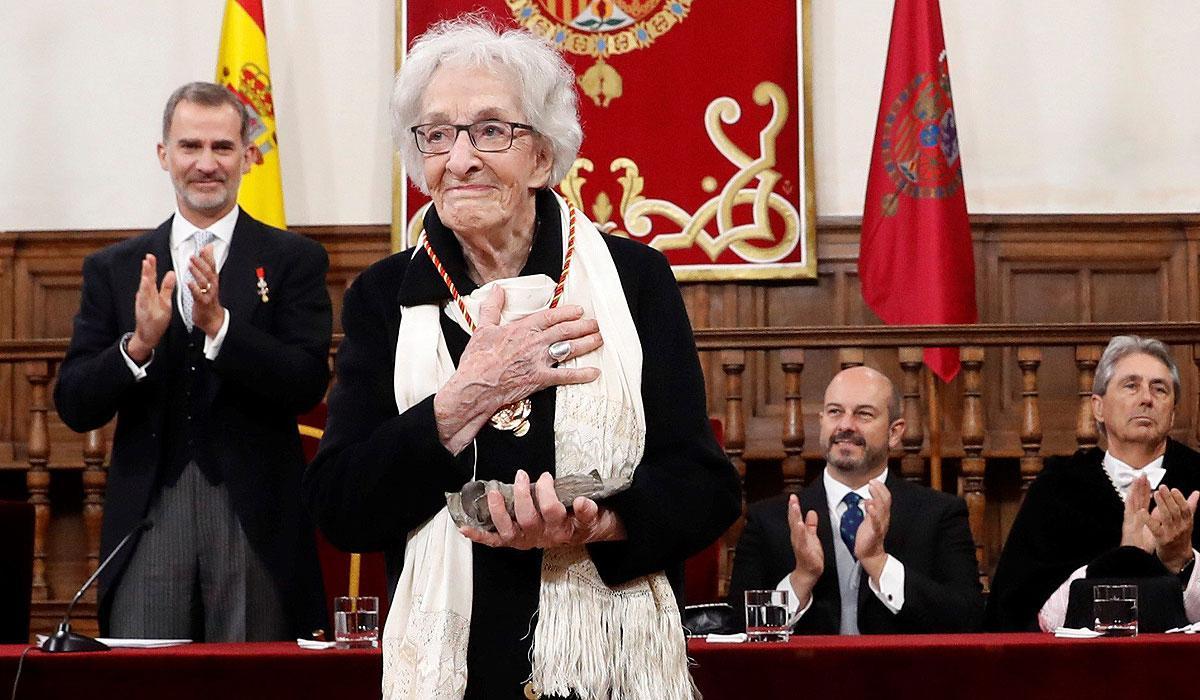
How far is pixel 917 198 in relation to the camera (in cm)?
570

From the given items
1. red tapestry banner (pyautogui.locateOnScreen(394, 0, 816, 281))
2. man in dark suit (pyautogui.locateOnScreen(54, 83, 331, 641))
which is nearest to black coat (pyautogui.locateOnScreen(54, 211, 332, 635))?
man in dark suit (pyautogui.locateOnScreen(54, 83, 331, 641))

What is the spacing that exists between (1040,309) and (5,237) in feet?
13.7

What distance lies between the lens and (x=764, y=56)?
20.7 feet

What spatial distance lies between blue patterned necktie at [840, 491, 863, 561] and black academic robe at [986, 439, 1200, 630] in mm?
376

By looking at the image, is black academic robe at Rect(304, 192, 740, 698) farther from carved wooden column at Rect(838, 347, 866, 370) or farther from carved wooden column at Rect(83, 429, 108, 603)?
carved wooden column at Rect(83, 429, 108, 603)

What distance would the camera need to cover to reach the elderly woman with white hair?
1828 mm

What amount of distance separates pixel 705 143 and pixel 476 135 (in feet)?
14.8

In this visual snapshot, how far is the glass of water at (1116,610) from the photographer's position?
270 cm

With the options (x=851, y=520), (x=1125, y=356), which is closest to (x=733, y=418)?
(x=851, y=520)

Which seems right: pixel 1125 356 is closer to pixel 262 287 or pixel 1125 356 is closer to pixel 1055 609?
pixel 1055 609

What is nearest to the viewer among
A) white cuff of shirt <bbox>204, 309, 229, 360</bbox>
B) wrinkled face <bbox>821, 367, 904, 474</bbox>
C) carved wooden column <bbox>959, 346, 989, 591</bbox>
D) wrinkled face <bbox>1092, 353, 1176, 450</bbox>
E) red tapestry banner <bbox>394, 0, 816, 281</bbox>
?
white cuff of shirt <bbox>204, 309, 229, 360</bbox>

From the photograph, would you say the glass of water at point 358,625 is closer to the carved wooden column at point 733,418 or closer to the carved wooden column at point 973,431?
the carved wooden column at point 733,418

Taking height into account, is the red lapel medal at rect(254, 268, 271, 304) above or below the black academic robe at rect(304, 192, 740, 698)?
above

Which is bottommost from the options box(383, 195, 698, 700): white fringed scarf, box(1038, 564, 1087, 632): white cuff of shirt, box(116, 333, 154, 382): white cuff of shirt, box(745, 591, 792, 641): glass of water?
box(1038, 564, 1087, 632): white cuff of shirt
